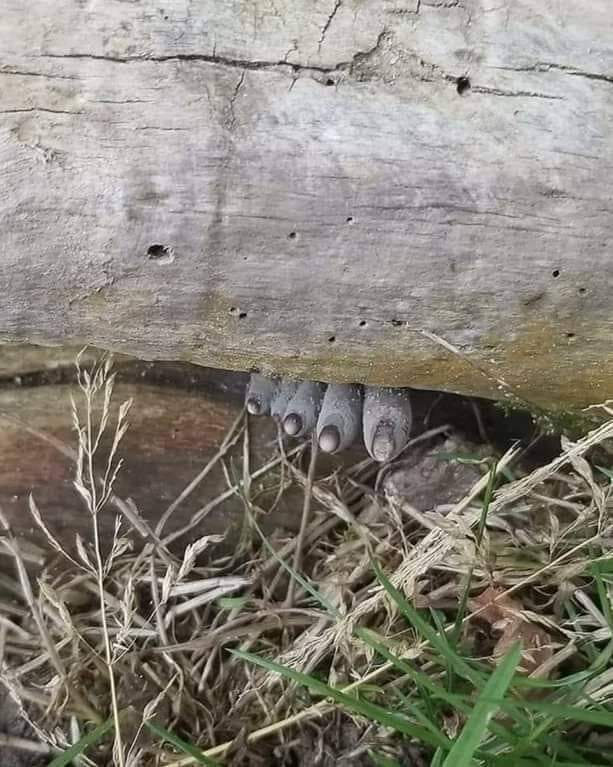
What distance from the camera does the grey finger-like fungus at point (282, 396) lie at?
1.82m

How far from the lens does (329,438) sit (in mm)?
1726

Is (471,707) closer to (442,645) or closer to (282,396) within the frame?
(442,645)

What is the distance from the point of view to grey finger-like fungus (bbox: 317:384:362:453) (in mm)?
1731

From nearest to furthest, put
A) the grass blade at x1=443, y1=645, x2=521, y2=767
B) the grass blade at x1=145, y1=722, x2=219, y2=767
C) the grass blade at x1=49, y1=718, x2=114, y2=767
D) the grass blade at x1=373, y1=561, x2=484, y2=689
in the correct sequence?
the grass blade at x1=443, y1=645, x2=521, y2=767
the grass blade at x1=373, y1=561, x2=484, y2=689
the grass blade at x1=145, y1=722, x2=219, y2=767
the grass blade at x1=49, y1=718, x2=114, y2=767

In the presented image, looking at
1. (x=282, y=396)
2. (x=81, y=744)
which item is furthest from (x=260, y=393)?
(x=81, y=744)

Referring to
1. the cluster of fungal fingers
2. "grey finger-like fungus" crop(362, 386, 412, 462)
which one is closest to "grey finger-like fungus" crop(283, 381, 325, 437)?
the cluster of fungal fingers

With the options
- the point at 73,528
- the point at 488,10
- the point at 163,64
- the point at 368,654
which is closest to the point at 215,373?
the point at 73,528

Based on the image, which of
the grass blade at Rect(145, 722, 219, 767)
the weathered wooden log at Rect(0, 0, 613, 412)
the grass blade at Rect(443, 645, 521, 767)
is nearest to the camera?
the grass blade at Rect(443, 645, 521, 767)

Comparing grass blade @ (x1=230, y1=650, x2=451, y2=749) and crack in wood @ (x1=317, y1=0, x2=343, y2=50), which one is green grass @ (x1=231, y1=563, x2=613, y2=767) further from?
crack in wood @ (x1=317, y1=0, x2=343, y2=50)

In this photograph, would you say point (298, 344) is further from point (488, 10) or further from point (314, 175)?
point (488, 10)

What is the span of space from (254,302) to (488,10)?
562mm

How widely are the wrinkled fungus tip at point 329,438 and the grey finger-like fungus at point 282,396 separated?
13 centimetres

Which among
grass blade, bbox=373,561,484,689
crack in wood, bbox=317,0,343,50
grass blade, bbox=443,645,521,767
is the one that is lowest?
grass blade, bbox=373,561,484,689

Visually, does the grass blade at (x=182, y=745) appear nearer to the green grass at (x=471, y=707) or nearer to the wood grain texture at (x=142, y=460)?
the green grass at (x=471, y=707)
